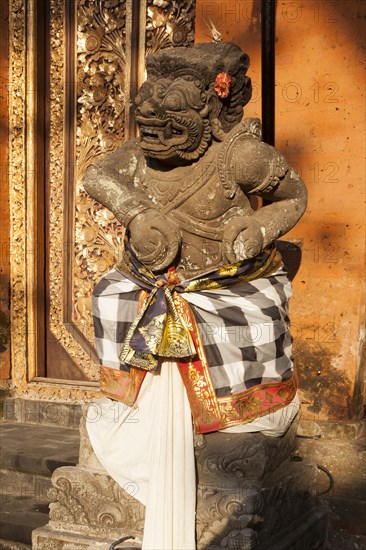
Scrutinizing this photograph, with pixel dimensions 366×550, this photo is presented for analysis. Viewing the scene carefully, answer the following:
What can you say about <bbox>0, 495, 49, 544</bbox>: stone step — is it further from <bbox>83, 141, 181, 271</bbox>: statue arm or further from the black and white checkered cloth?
<bbox>83, 141, 181, 271</bbox>: statue arm

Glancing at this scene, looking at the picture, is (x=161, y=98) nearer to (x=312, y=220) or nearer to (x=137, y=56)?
(x=312, y=220)

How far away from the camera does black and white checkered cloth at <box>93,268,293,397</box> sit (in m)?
4.00

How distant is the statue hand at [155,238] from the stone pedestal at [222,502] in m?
0.83

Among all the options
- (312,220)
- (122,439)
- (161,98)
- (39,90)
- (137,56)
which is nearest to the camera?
(161,98)

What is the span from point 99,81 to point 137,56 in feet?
1.19

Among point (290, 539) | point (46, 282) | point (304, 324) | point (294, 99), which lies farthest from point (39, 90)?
point (290, 539)

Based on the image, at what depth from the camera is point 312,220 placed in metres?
5.10

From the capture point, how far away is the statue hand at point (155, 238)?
155 inches

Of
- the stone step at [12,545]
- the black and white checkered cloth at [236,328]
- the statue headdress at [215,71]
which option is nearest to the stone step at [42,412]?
the stone step at [12,545]

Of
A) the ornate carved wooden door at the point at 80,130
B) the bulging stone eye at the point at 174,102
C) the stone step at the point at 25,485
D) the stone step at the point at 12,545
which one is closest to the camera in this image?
the bulging stone eye at the point at 174,102

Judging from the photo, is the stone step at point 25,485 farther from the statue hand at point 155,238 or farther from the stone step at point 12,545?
the statue hand at point 155,238

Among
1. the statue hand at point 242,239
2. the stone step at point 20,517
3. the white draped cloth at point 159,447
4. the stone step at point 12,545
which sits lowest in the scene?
the stone step at point 12,545

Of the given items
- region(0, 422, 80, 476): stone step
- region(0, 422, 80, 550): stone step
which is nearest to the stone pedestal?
region(0, 422, 80, 550): stone step

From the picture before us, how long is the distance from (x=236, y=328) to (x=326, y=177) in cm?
142
